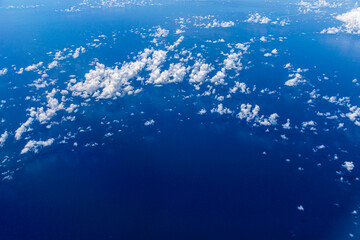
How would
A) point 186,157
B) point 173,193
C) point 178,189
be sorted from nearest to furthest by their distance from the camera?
point 173,193, point 178,189, point 186,157

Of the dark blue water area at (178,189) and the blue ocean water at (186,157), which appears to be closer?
the dark blue water area at (178,189)

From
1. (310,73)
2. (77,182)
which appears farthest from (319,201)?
(310,73)

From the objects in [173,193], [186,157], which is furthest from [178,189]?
[186,157]

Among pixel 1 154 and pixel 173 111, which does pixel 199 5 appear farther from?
pixel 1 154

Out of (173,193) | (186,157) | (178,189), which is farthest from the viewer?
(186,157)

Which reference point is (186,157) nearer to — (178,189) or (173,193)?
(178,189)

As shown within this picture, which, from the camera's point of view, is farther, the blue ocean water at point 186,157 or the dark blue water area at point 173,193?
the blue ocean water at point 186,157

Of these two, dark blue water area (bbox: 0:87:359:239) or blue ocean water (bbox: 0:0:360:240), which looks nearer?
dark blue water area (bbox: 0:87:359:239)

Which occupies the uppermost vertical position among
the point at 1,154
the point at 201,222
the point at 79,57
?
the point at 79,57
